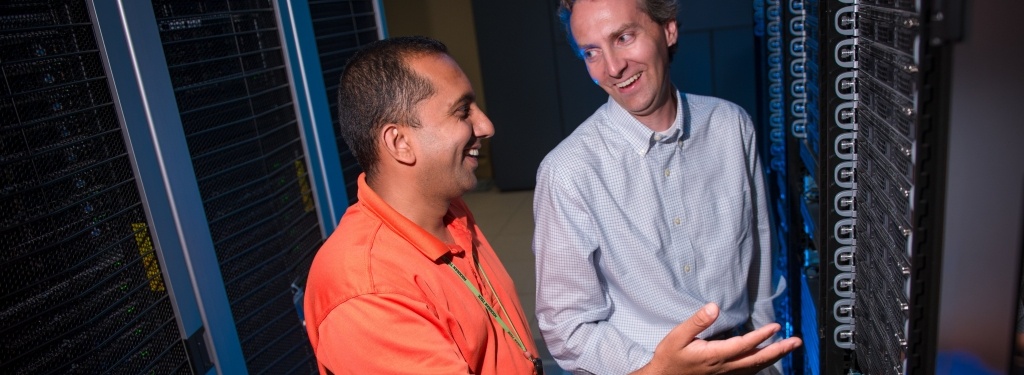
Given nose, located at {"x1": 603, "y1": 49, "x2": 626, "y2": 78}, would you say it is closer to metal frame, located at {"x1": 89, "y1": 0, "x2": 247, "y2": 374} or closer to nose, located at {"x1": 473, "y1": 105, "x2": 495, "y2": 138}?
nose, located at {"x1": 473, "y1": 105, "x2": 495, "y2": 138}

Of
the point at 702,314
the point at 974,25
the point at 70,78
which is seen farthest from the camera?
the point at 70,78

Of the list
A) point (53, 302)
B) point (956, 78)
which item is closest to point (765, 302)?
point (956, 78)

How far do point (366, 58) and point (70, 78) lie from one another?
0.61m

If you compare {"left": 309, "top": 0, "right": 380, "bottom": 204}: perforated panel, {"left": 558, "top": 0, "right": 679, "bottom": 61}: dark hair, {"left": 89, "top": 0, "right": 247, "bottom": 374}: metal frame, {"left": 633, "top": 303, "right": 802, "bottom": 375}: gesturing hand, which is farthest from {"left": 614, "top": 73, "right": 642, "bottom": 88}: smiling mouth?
{"left": 309, "top": 0, "right": 380, "bottom": 204}: perforated panel

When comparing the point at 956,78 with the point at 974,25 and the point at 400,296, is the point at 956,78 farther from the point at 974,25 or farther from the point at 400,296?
the point at 400,296

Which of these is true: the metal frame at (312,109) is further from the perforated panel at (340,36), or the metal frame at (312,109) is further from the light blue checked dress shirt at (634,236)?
the light blue checked dress shirt at (634,236)

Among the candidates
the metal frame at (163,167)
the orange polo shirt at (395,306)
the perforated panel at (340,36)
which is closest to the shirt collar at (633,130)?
the orange polo shirt at (395,306)

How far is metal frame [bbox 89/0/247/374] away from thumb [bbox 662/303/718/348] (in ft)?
3.55

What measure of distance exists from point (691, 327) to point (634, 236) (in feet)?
1.32

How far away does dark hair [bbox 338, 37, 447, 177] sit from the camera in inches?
47.9

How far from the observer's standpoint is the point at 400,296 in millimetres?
1077

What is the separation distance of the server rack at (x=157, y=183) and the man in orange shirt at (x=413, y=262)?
503 mm

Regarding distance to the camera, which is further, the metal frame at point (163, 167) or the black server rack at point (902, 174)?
the metal frame at point (163, 167)

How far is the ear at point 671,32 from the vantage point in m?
1.64
